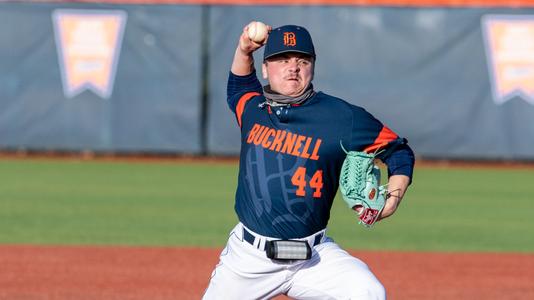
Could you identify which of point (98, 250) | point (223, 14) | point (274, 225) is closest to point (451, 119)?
point (223, 14)

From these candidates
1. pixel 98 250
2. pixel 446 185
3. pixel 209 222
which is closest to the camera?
pixel 98 250

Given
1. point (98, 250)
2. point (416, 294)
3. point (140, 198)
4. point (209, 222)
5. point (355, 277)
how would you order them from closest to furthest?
1. point (355, 277)
2. point (416, 294)
3. point (98, 250)
4. point (209, 222)
5. point (140, 198)

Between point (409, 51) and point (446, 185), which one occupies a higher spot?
point (409, 51)

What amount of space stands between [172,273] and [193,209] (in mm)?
4270

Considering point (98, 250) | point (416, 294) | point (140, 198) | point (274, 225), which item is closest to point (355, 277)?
point (274, 225)

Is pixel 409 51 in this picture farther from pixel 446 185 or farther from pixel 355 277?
pixel 355 277

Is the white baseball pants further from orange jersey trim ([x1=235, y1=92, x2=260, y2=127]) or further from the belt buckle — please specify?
orange jersey trim ([x1=235, y1=92, x2=260, y2=127])

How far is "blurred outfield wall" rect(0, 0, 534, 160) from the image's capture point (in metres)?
19.0

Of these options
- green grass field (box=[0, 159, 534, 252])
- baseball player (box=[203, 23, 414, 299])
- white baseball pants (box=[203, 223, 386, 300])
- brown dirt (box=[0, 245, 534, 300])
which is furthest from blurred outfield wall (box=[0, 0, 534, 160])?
white baseball pants (box=[203, 223, 386, 300])

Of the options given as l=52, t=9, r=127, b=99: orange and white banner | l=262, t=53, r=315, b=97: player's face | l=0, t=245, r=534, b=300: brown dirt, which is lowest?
l=0, t=245, r=534, b=300: brown dirt

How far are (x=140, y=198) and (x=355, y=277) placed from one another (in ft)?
31.8

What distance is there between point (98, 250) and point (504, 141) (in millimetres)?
10255

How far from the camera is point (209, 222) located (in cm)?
1268

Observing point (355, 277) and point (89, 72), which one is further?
point (89, 72)
